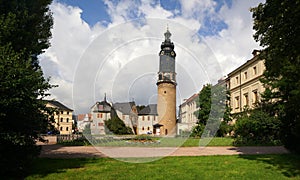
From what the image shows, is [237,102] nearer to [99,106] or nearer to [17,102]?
A: [99,106]

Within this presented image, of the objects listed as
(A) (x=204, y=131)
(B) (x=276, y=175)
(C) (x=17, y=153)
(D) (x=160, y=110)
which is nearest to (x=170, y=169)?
(B) (x=276, y=175)

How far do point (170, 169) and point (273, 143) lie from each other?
17817mm

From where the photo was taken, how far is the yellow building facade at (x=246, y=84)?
128 ft

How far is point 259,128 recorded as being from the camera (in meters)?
25.1

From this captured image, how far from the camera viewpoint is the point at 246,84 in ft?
140

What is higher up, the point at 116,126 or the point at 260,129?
the point at 116,126

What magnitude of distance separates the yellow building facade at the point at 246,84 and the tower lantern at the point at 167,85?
43.1 feet

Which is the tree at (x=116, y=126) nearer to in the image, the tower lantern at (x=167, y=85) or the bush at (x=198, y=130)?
the tower lantern at (x=167, y=85)

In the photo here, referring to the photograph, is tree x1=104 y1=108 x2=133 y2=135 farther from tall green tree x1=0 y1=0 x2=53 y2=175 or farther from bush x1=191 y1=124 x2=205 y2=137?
bush x1=191 y1=124 x2=205 y2=137

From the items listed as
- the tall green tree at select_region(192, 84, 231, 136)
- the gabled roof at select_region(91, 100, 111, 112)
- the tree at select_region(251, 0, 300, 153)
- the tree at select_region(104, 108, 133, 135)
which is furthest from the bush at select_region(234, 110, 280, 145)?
the gabled roof at select_region(91, 100, 111, 112)

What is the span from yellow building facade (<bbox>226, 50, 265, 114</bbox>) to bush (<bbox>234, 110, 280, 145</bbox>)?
10289mm

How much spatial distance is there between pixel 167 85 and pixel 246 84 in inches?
1050

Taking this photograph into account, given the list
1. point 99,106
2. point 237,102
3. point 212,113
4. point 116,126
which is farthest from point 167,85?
point 237,102

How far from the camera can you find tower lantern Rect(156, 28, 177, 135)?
1443cm
